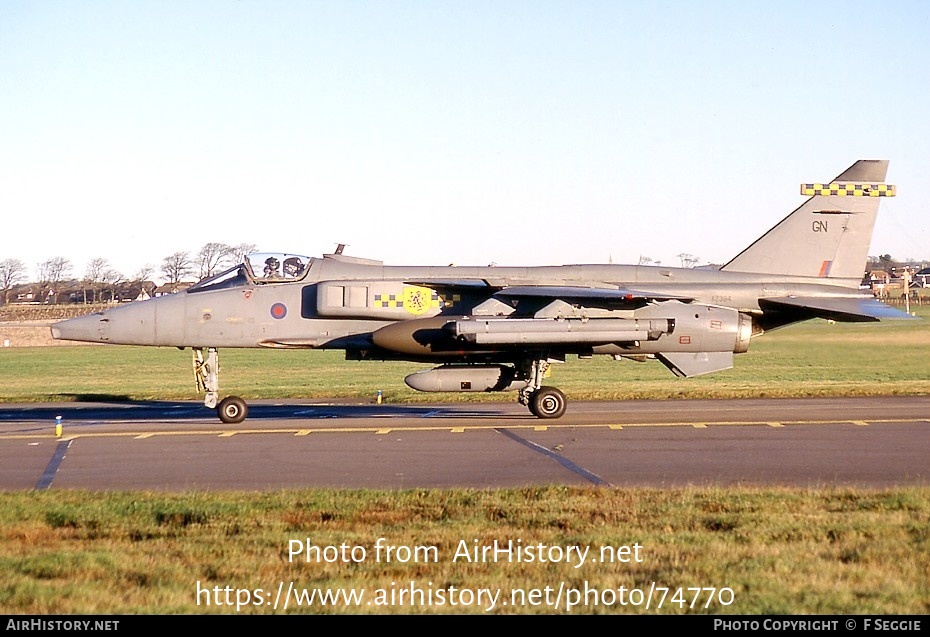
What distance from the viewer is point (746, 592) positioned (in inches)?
250

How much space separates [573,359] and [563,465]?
105 feet

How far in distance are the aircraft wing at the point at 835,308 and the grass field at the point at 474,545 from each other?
28.9 ft

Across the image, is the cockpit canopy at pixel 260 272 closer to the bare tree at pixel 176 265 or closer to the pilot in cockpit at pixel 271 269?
the pilot in cockpit at pixel 271 269

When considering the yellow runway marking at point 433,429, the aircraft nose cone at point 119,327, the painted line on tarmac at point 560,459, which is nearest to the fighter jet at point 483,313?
the aircraft nose cone at point 119,327

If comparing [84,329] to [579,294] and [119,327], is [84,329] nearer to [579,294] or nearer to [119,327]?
[119,327]

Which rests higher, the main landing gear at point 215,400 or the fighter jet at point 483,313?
the fighter jet at point 483,313

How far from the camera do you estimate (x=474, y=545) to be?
308 inches

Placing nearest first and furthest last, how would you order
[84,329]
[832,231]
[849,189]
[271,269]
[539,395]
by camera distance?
[84,329], [539,395], [271,269], [849,189], [832,231]

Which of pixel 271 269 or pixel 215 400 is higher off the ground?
pixel 271 269

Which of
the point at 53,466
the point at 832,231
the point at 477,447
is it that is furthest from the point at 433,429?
the point at 832,231

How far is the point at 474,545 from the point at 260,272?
11818mm

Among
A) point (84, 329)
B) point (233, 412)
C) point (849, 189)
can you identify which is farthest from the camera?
point (849, 189)

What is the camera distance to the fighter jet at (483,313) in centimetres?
1783

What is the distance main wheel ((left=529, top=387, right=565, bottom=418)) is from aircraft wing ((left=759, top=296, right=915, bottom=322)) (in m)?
4.35
